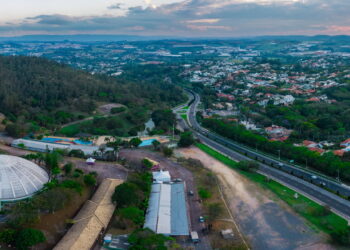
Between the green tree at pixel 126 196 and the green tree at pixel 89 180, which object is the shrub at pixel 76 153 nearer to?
the green tree at pixel 89 180

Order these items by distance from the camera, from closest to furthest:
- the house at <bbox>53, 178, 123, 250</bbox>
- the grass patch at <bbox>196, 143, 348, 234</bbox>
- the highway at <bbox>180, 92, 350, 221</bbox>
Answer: the house at <bbox>53, 178, 123, 250</bbox>, the grass patch at <bbox>196, 143, 348, 234</bbox>, the highway at <bbox>180, 92, 350, 221</bbox>

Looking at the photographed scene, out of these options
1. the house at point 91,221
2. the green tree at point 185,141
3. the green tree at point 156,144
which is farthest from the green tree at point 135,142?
the house at point 91,221

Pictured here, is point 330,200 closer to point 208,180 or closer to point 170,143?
point 208,180

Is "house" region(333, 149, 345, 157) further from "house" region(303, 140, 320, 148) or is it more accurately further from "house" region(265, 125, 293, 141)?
"house" region(265, 125, 293, 141)

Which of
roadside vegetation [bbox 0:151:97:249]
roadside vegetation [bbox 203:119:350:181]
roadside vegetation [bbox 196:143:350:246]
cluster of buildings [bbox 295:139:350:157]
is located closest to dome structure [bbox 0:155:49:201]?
roadside vegetation [bbox 0:151:97:249]

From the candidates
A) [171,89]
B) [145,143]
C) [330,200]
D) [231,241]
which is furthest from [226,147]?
[171,89]

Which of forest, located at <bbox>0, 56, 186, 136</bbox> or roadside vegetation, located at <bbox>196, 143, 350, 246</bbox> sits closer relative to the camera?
roadside vegetation, located at <bbox>196, 143, 350, 246</bbox>

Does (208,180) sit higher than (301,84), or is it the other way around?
(301,84)
